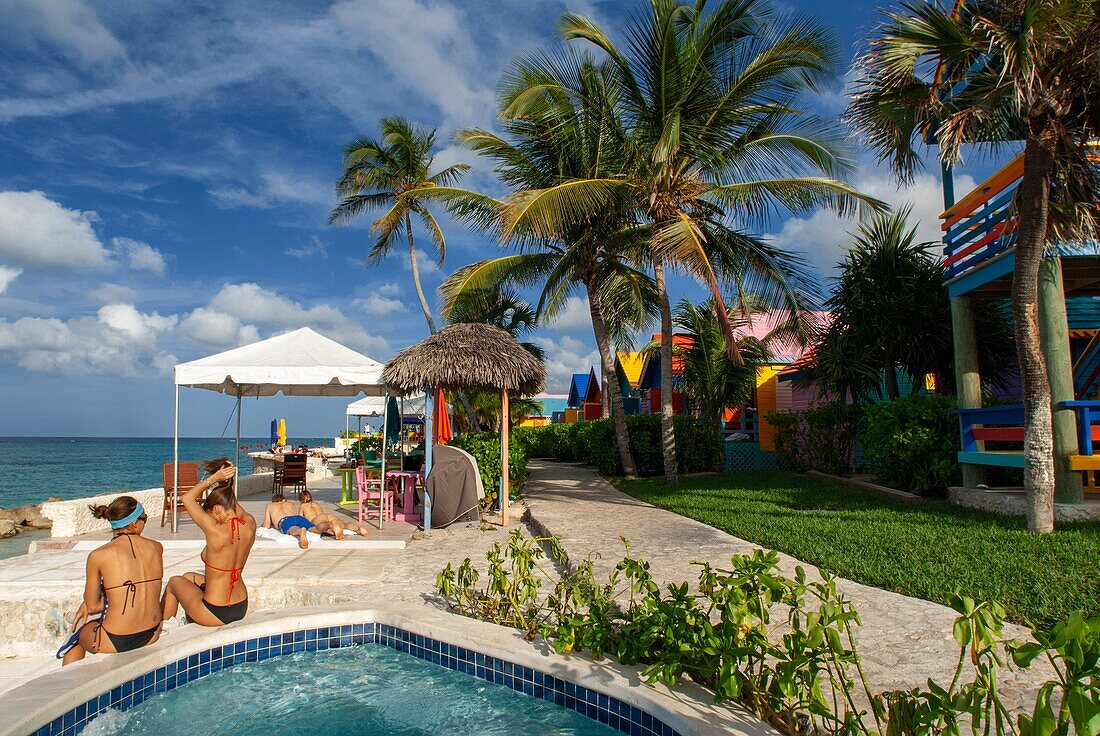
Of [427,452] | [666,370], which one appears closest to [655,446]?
[666,370]

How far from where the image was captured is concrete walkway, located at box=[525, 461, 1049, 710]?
3.79 metres

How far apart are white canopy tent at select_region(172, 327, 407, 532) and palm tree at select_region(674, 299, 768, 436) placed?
8968mm

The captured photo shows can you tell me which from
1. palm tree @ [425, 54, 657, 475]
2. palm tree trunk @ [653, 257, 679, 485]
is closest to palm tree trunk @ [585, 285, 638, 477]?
palm tree @ [425, 54, 657, 475]

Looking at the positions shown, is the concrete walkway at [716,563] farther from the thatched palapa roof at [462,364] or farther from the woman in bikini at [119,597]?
the woman in bikini at [119,597]

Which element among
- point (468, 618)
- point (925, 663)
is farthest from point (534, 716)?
point (925, 663)

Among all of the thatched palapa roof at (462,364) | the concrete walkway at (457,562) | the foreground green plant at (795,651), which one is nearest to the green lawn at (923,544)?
the concrete walkway at (457,562)

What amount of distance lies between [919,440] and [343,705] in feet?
29.8

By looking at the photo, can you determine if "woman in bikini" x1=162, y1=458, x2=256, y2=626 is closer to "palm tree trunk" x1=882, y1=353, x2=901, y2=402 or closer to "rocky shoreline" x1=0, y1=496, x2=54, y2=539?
"palm tree trunk" x1=882, y1=353, x2=901, y2=402

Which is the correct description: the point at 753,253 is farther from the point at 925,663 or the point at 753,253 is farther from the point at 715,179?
the point at 925,663

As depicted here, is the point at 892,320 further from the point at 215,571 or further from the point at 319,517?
→ the point at 215,571

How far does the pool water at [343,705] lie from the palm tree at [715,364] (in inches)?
515

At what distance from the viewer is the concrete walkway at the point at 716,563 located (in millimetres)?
3789

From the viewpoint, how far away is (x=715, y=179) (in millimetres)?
13242

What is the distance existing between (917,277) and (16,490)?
4012cm
